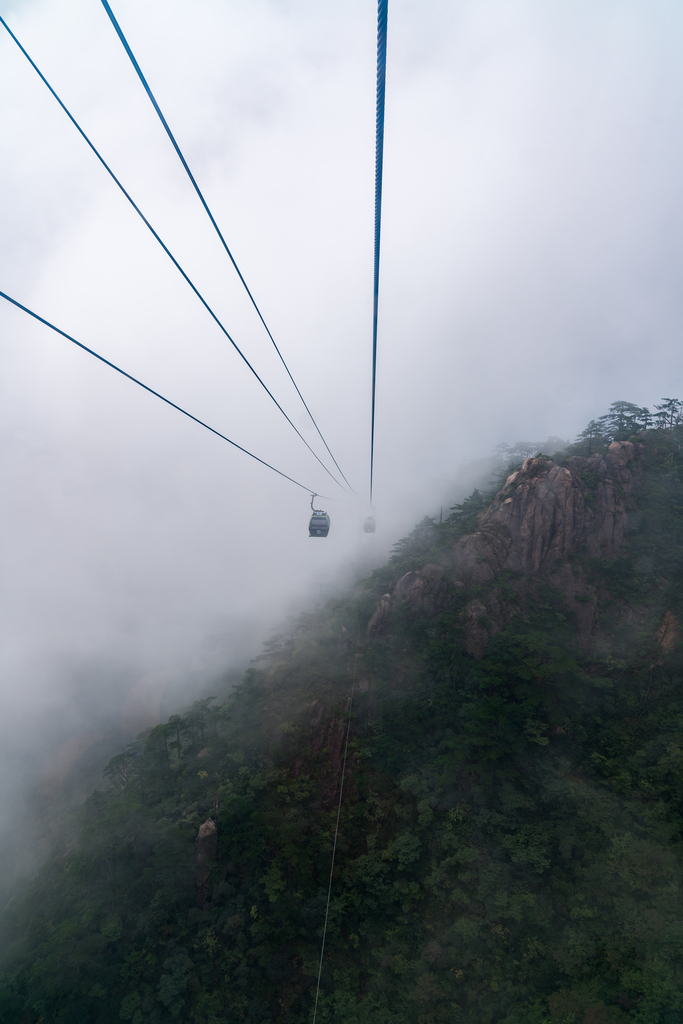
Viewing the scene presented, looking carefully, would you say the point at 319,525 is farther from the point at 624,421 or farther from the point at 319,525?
the point at 624,421

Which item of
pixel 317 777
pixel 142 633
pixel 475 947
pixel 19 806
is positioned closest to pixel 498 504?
pixel 317 777

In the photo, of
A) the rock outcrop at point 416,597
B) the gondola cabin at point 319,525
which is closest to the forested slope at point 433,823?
the rock outcrop at point 416,597

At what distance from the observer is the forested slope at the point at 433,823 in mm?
13688

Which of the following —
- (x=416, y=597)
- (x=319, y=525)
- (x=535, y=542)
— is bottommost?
(x=416, y=597)

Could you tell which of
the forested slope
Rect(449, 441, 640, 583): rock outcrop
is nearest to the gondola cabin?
the forested slope

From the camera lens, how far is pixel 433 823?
667 inches

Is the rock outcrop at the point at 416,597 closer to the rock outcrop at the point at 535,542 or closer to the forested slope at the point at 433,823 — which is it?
the rock outcrop at the point at 535,542

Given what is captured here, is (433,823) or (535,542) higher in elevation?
(535,542)

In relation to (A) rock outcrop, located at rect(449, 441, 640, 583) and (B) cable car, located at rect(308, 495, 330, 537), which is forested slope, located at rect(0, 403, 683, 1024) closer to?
(A) rock outcrop, located at rect(449, 441, 640, 583)

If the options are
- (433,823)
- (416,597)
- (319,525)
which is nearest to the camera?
(433,823)

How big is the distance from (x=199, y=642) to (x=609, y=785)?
4426 cm

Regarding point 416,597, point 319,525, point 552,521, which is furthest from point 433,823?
point 552,521

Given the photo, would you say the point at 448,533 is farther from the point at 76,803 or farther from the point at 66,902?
the point at 76,803

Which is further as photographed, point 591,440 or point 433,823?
point 591,440
